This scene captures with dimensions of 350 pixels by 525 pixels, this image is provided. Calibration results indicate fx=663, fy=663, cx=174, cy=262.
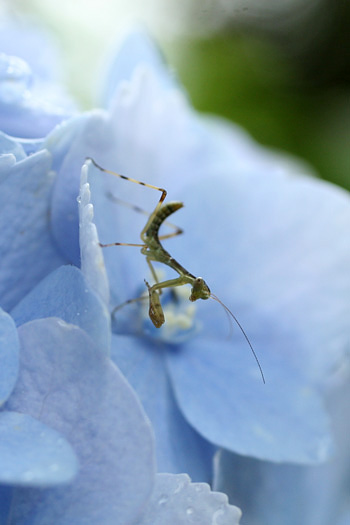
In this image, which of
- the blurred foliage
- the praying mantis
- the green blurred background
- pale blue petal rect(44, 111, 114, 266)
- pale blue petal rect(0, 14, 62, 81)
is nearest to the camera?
pale blue petal rect(44, 111, 114, 266)

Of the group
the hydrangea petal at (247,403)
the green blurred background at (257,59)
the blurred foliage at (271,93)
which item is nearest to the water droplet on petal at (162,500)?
the hydrangea petal at (247,403)

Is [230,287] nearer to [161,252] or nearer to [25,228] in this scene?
[161,252]

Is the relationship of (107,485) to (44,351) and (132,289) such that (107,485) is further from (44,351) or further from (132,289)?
(132,289)

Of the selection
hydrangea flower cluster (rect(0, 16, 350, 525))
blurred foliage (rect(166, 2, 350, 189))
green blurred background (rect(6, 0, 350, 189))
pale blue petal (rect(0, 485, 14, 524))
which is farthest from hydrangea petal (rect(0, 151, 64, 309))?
blurred foliage (rect(166, 2, 350, 189))

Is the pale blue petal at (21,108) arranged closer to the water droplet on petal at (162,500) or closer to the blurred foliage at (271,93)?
the water droplet on petal at (162,500)

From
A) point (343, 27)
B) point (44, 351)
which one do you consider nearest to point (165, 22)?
point (343, 27)

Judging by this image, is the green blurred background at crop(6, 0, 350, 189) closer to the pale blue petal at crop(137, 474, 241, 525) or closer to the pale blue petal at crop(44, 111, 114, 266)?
the pale blue petal at crop(44, 111, 114, 266)

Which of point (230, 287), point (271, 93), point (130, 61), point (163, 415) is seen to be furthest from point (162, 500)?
point (271, 93)
